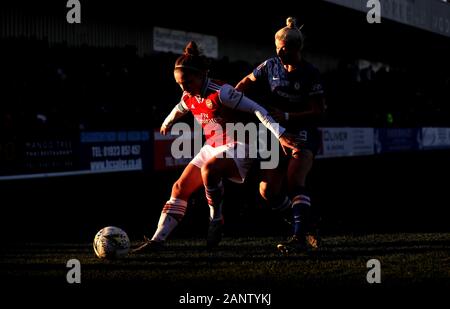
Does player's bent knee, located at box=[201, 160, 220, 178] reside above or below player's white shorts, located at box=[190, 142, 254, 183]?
below

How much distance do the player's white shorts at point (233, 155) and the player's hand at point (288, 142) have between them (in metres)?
0.34

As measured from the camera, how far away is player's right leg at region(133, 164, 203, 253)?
6363 millimetres

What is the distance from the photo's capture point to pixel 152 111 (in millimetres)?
13203

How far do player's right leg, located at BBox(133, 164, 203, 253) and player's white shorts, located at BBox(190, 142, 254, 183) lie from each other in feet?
0.35

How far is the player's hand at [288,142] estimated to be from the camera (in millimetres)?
6129

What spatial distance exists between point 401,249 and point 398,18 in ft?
52.5

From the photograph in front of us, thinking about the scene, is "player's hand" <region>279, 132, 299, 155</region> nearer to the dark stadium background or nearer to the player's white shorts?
the player's white shorts

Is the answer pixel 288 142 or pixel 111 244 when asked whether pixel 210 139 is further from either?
pixel 111 244

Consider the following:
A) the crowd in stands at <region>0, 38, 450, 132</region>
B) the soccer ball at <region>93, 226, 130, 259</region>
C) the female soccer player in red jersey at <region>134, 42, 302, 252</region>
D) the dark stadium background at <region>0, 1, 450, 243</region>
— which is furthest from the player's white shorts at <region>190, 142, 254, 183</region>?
the crowd in stands at <region>0, 38, 450, 132</region>

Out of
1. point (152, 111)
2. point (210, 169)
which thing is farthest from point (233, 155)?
point (152, 111)

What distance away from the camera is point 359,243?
23.0ft

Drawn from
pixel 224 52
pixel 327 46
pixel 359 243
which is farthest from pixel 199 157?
pixel 327 46

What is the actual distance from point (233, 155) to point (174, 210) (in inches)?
27.4
